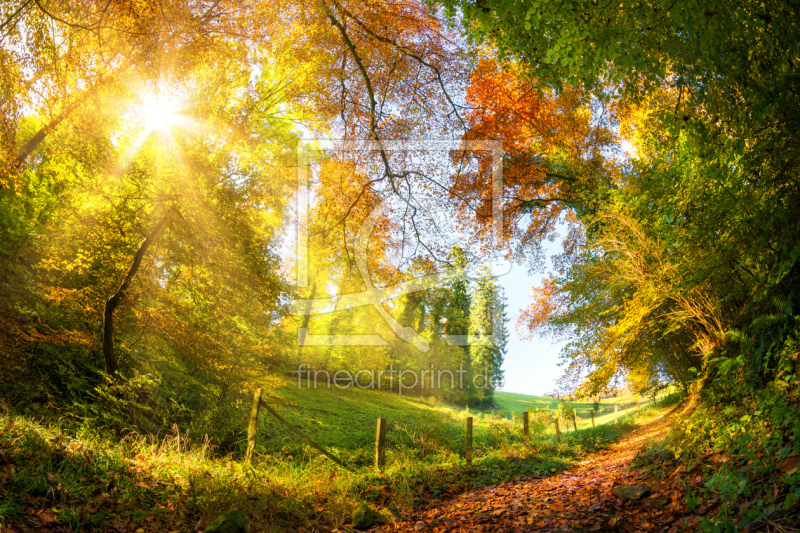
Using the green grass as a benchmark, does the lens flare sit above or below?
above

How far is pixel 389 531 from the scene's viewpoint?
4.57 metres

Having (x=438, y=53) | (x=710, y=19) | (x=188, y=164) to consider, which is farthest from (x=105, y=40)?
(x=710, y=19)

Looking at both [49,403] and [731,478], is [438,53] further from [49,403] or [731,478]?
[49,403]

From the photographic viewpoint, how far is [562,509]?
4.55 meters

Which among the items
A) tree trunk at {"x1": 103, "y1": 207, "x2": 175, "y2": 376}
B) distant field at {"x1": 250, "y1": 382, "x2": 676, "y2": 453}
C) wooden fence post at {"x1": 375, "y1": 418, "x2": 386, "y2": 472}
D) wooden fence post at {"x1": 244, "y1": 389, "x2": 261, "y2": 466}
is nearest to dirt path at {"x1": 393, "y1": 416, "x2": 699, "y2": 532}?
wooden fence post at {"x1": 375, "y1": 418, "x2": 386, "y2": 472}

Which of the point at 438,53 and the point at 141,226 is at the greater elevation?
the point at 438,53

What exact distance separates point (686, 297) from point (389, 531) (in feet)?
18.7

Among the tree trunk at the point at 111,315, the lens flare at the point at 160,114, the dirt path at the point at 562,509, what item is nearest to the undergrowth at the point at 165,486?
the dirt path at the point at 562,509

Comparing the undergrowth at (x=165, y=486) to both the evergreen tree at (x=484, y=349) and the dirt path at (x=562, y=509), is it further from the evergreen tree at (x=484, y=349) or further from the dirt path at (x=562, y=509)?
the evergreen tree at (x=484, y=349)

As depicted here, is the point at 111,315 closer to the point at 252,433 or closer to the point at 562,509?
the point at 252,433

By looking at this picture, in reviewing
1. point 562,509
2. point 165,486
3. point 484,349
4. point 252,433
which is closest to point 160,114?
point 252,433

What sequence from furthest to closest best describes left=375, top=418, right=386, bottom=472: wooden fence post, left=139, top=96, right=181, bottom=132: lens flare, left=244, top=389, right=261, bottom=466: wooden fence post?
left=139, top=96, right=181, bottom=132: lens flare → left=375, top=418, right=386, bottom=472: wooden fence post → left=244, top=389, right=261, bottom=466: wooden fence post

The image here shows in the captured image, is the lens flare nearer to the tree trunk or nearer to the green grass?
the tree trunk

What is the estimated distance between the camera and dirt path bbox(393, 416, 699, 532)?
3.77 meters
